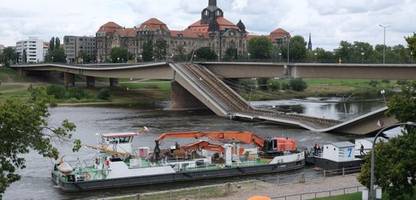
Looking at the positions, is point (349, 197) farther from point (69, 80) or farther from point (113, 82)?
point (69, 80)

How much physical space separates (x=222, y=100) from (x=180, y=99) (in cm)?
1295

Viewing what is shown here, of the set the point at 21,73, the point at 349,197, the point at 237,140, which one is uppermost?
the point at 21,73

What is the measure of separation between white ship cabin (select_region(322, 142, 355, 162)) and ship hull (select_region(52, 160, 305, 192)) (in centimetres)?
309

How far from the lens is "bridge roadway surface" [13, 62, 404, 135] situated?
3068 inches

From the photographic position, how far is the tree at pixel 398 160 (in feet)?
108

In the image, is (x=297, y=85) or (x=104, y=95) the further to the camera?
(x=297, y=85)

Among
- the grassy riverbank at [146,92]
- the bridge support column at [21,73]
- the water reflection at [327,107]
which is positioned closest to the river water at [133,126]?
the water reflection at [327,107]

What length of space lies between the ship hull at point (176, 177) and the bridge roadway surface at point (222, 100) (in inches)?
800

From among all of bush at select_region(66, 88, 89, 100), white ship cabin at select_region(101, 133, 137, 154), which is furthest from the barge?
bush at select_region(66, 88, 89, 100)

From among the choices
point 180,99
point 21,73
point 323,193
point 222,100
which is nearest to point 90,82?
point 21,73

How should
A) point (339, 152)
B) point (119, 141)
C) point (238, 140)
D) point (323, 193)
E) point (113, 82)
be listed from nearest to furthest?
1. point (323, 193)
2. point (119, 141)
3. point (339, 152)
4. point (238, 140)
5. point (113, 82)

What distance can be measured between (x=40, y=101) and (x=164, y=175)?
23674 mm

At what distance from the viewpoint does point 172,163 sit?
2034 inches

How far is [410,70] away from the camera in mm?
85062
